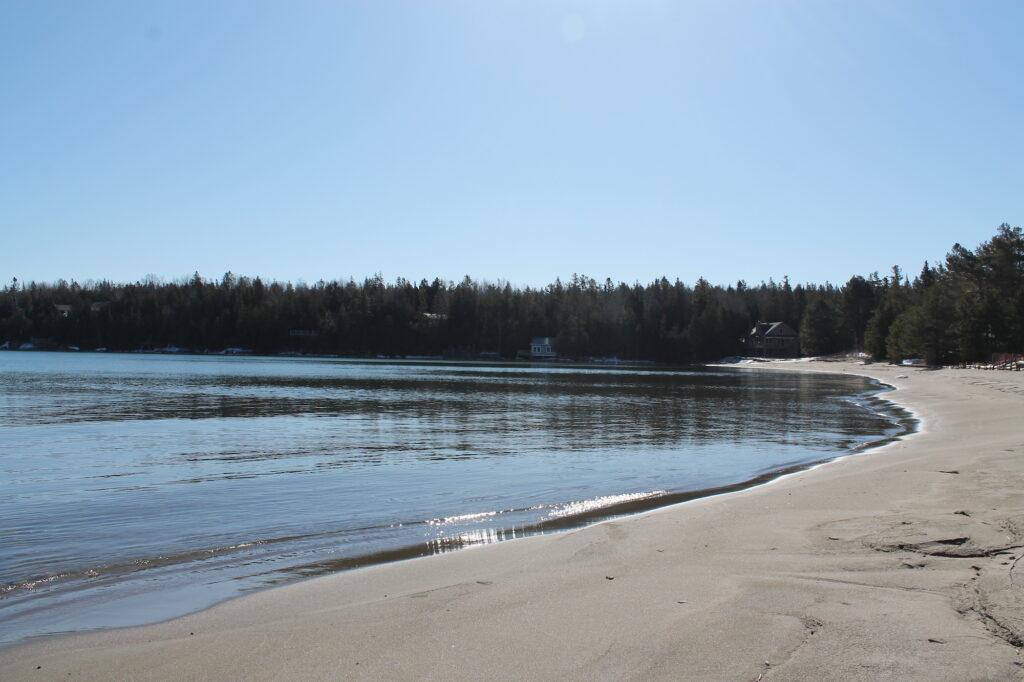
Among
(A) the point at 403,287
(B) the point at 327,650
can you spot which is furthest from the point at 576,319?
(B) the point at 327,650

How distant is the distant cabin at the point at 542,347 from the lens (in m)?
147

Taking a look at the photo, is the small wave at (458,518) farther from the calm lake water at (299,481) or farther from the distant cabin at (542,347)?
the distant cabin at (542,347)

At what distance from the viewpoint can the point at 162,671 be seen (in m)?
4.61

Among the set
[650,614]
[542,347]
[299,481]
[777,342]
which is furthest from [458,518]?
[542,347]

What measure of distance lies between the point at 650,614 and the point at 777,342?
13190cm

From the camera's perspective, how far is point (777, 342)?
5054 inches


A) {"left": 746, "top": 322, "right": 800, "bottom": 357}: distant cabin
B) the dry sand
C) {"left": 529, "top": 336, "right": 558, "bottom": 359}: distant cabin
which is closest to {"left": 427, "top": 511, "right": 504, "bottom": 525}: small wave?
the dry sand

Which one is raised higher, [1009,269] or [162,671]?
[1009,269]

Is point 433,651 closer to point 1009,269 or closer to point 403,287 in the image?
point 1009,269

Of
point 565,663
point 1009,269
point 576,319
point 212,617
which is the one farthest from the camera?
point 576,319

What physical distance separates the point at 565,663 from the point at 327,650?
5.44 ft

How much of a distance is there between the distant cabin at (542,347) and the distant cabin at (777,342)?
38724 mm

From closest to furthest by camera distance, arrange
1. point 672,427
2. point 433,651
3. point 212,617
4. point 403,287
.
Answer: point 433,651 < point 212,617 < point 672,427 < point 403,287

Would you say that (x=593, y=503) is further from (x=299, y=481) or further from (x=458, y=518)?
(x=299, y=481)
